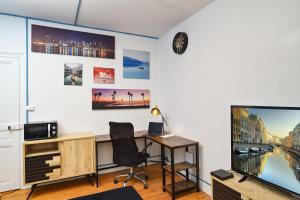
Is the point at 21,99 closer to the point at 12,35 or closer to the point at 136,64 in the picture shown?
the point at 12,35

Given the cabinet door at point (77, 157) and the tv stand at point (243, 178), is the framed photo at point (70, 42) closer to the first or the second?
the cabinet door at point (77, 157)

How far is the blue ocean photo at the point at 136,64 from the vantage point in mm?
3648

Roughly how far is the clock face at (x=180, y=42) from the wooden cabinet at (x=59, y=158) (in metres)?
2.17

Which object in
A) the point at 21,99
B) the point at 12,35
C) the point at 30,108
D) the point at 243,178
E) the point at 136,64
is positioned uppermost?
the point at 12,35

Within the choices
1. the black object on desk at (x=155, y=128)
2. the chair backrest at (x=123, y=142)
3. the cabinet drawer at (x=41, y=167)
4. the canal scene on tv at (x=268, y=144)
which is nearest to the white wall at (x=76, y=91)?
the black object on desk at (x=155, y=128)

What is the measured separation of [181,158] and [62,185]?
6.96 ft

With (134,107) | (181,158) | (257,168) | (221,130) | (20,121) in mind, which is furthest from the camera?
(134,107)

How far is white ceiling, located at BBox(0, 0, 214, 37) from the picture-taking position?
250 cm

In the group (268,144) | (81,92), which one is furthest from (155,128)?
(268,144)

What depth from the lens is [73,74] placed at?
3.21 metres

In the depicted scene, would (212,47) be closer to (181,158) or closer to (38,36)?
(181,158)

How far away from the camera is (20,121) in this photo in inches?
113

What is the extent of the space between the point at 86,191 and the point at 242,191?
2284mm

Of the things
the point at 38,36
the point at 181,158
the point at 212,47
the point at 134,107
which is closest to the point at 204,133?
the point at 181,158
